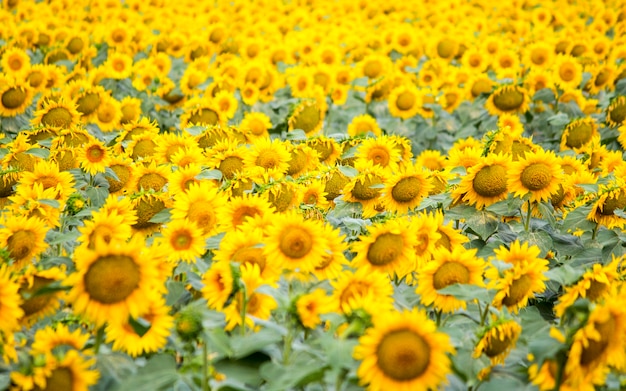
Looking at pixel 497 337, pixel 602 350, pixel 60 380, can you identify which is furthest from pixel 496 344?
pixel 60 380

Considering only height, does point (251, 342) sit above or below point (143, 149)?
above

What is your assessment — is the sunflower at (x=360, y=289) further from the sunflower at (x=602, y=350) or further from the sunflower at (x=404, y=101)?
the sunflower at (x=404, y=101)

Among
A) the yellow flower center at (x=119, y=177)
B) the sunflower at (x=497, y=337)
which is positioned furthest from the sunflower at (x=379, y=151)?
the sunflower at (x=497, y=337)

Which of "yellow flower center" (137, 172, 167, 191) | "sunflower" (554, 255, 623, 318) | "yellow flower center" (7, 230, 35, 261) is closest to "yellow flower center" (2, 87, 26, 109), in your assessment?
"yellow flower center" (137, 172, 167, 191)

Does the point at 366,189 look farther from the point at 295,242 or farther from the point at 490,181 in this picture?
the point at 295,242

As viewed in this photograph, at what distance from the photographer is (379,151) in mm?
3746

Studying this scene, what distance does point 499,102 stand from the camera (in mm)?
5609

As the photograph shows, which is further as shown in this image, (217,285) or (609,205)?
(609,205)

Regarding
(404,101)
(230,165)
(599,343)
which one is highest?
(599,343)

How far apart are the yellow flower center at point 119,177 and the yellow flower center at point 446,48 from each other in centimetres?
524

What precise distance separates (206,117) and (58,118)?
1.00 metres

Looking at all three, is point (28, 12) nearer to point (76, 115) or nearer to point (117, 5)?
point (117, 5)

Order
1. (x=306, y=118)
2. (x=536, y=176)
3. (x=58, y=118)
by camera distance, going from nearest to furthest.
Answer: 1. (x=536, y=176)
2. (x=58, y=118)
3. (x=306, y=118)

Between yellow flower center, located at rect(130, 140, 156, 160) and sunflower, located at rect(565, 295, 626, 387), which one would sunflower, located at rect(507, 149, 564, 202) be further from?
yellow flower center, located at rect(130, 140, 156, 160)
